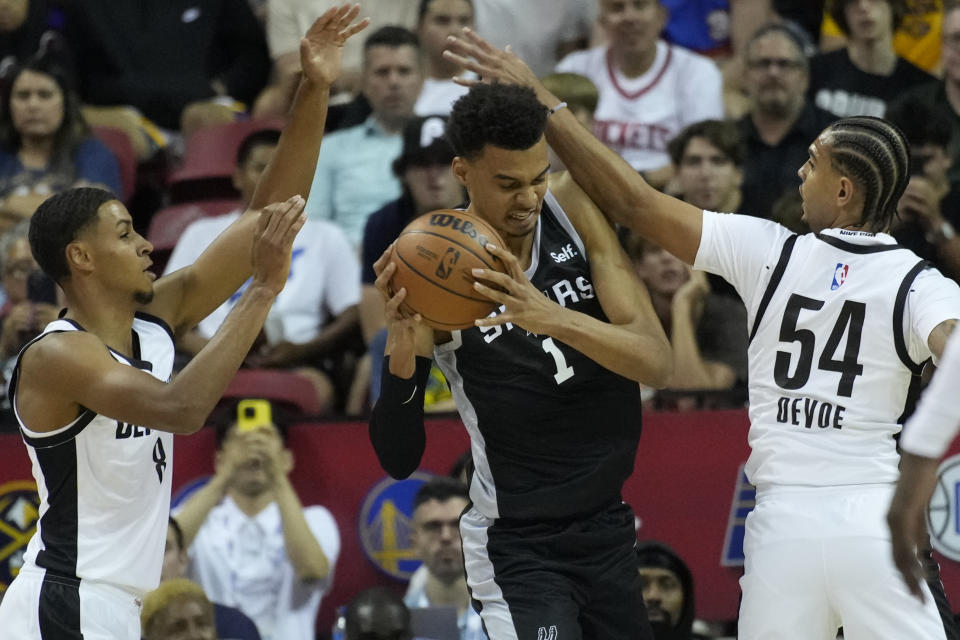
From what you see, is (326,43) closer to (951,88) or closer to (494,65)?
(494,65)

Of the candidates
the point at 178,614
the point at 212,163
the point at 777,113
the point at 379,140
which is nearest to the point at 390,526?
the point at 178,614

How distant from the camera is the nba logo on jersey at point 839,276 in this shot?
4.52m

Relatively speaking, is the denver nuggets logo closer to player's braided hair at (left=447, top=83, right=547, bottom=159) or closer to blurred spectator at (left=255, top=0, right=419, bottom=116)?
player's braided hair at (left=447, top=83, right=547, bottom=159)

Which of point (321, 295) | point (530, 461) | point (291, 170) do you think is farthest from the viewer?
point (321, 295)

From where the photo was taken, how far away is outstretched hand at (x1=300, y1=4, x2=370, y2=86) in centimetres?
514

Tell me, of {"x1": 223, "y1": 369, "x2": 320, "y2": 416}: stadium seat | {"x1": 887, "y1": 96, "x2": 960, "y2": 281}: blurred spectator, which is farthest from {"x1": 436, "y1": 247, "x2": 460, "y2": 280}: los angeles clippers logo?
{"x1": 887, "y1": 96, "x2": 960, "y2": 281}: blurred spectator

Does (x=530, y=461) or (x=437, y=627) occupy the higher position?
(x=530, y=461)

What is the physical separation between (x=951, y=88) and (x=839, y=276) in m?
4.79

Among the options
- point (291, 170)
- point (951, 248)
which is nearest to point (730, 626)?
point (951, 248)

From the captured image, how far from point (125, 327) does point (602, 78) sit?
550 cm

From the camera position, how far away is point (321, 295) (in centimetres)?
866

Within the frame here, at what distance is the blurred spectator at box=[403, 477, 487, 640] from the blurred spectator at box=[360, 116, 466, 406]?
4.99 ft

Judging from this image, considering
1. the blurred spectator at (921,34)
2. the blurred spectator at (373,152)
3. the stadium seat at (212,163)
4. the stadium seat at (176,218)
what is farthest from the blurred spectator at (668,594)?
the blurred spectator at (921,34)

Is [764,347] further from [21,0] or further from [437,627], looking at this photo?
[21,0]
